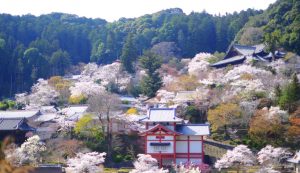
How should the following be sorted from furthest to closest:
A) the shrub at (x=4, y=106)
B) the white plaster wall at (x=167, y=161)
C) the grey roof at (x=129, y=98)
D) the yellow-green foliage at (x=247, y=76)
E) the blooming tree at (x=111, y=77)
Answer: the blooming tree at (x=111, y=77) < the shrub at (x=4, y=106) < the grey roof at (x=129, y=98) < the yellow-green foliage at (x=247, y=76) < the white plaster wall at (x=167, y=161)

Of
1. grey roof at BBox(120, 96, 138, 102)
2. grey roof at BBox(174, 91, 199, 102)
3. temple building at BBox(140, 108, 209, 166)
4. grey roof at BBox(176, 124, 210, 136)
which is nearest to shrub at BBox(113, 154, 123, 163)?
temple building at BBox(140, 108, 209, 166)

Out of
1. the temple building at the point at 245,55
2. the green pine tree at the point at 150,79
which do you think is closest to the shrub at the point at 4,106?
the green pine tree at the point at 150,79

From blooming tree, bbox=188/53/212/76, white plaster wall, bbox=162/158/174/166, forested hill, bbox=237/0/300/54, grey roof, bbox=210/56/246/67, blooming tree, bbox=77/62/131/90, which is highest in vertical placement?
forested hill, bbox=237/0/300/54

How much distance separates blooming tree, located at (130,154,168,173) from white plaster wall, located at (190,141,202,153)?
2214 millimetres

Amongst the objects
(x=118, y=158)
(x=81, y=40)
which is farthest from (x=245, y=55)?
(x=81, y=40)

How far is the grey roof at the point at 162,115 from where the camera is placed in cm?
2562

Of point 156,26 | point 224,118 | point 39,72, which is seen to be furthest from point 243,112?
point 156,26

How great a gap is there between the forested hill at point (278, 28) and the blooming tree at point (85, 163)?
1679 centimetres

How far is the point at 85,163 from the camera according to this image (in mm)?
21578

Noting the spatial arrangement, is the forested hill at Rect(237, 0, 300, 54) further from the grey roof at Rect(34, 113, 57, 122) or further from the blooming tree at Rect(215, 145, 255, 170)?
the grey roof at Rect(34, 113, 57, 122)

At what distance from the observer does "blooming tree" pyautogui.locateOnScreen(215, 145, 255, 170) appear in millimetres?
22906

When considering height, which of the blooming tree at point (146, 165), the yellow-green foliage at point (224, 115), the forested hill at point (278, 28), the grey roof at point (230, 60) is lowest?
the blooming tree at point (146, 165)

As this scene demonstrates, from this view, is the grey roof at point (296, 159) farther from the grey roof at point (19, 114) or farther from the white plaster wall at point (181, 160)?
the grey roof at point (19, 114)

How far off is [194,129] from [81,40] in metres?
37.2
